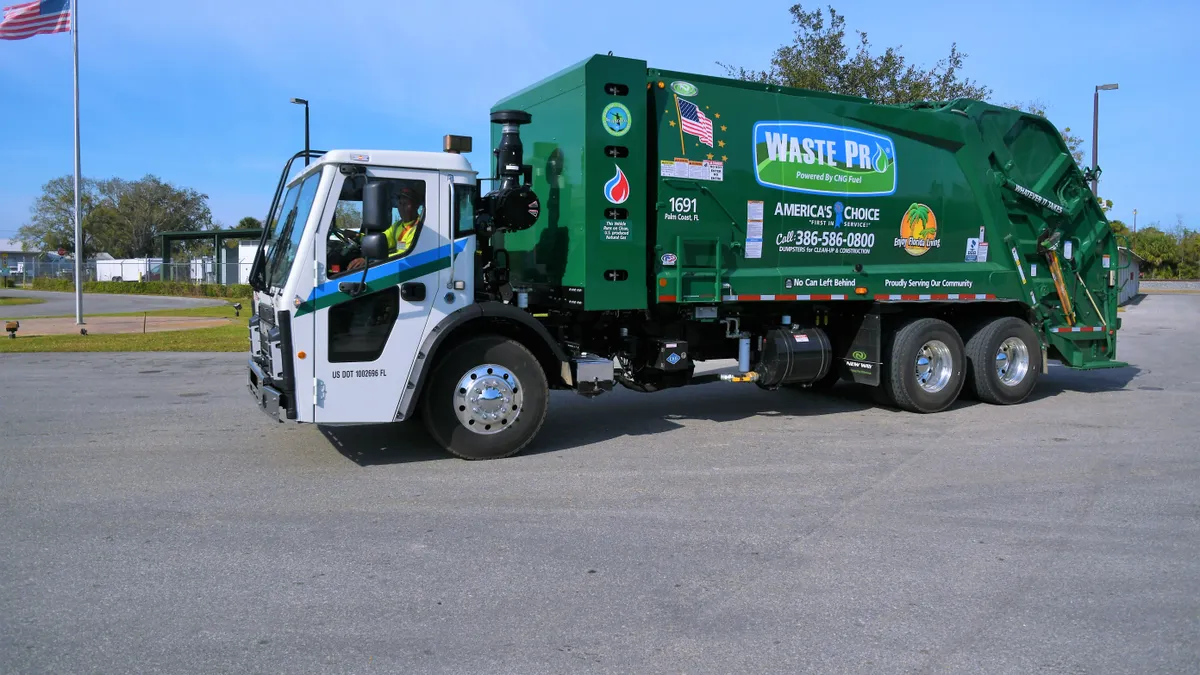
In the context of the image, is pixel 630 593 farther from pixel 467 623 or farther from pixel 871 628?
pixel 871 628

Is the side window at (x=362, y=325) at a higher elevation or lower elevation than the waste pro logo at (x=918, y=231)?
lower

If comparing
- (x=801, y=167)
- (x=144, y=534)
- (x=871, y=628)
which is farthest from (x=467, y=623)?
(x=801, y=167)

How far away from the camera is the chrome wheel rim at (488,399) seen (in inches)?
276

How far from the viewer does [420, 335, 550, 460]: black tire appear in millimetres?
6945

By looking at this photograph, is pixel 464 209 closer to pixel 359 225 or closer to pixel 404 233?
pixel 404 233

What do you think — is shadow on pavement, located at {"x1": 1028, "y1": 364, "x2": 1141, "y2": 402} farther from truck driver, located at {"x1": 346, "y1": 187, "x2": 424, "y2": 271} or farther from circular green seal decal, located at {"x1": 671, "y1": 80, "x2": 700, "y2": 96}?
truck driver, located at {"x1": 346, "y1": 187, "x2": 424, "y2": 271}

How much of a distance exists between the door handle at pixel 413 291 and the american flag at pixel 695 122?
9.61ft

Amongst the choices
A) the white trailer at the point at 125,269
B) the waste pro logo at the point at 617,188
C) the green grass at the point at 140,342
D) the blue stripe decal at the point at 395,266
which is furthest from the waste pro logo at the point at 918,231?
the white trailer at the point at 125,269

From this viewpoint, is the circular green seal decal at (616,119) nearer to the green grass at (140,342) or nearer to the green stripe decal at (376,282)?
the green stripe decal at (376,282)

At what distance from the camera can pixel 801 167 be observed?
871cm

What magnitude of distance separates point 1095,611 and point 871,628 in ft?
3.89

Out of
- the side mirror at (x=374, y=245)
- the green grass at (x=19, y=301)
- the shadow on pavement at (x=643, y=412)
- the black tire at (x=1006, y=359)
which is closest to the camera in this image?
the side mirror at (x=374, y=245)

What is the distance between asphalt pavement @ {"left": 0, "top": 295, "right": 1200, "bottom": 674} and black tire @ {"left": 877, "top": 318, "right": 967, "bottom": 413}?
61 centimetres

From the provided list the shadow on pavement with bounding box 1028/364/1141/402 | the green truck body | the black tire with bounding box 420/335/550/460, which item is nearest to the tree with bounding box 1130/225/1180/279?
the shadow on pavement with bounding box 1028/364/1141/402
